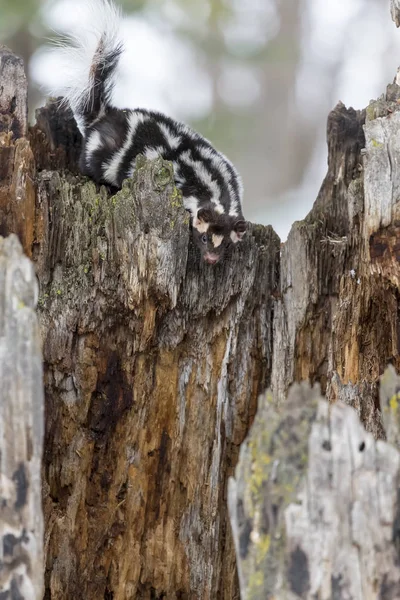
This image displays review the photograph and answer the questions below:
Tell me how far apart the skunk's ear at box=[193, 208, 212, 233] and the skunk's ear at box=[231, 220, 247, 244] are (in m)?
0.34

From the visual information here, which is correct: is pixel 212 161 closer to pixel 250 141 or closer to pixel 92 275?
pixel 92 275

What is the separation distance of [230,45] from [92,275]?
11228 millimetres

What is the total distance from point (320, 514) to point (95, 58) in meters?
4.42

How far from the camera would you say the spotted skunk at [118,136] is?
523 centimetres

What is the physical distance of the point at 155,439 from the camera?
3840 mm

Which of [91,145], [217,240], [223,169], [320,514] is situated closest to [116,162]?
[91,145]

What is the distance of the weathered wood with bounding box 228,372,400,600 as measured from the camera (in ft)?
7.16

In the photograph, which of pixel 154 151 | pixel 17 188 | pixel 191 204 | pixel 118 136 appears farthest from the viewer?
pixel 118 136

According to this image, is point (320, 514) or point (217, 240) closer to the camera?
point (320, 514)

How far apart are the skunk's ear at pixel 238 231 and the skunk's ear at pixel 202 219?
34 centimetres

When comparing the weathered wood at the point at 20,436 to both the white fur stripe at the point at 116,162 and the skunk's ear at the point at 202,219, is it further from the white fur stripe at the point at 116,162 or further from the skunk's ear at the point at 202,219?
the white fur stripe at the point at 116,162

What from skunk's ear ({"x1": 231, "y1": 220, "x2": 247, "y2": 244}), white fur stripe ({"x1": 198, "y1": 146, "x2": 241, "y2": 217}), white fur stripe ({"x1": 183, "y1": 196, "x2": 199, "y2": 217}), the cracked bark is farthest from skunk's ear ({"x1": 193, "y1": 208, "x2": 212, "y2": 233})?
the cracked bark

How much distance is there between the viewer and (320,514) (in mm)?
2197

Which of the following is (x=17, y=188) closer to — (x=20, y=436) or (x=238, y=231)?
(x=238, y=231)
